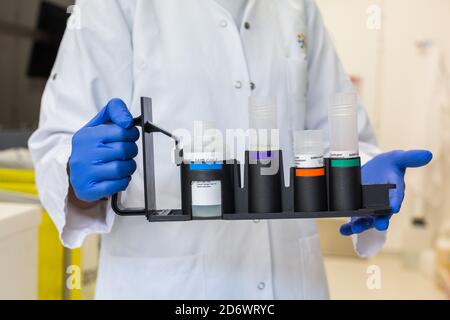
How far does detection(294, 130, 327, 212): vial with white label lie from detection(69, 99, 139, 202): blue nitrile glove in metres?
0.21

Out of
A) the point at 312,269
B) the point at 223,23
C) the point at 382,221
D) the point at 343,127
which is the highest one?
the point at 223,23

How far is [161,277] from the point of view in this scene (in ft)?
2.58

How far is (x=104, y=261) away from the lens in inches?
32.5

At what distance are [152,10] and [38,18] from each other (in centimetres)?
123

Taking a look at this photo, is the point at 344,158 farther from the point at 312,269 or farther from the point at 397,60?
the point at 397,60

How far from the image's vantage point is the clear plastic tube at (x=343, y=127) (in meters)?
0.62

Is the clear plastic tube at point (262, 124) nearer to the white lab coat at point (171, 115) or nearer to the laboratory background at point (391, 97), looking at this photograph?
the white lab coat at point (171, 115)

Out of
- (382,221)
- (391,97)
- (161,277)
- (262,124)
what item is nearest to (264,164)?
(262,124)

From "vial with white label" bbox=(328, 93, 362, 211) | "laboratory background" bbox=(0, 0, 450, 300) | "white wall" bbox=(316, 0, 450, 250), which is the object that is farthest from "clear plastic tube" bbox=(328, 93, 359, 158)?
"white wall" bbox=(316, 0, 450, 250)

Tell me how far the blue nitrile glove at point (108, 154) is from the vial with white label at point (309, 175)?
0.21 metres

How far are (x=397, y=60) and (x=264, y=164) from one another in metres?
2.27

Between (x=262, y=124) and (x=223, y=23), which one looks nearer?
(x=262, y=124)

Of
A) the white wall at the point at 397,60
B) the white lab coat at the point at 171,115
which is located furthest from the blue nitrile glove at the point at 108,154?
the white wall at the point at 397,60
